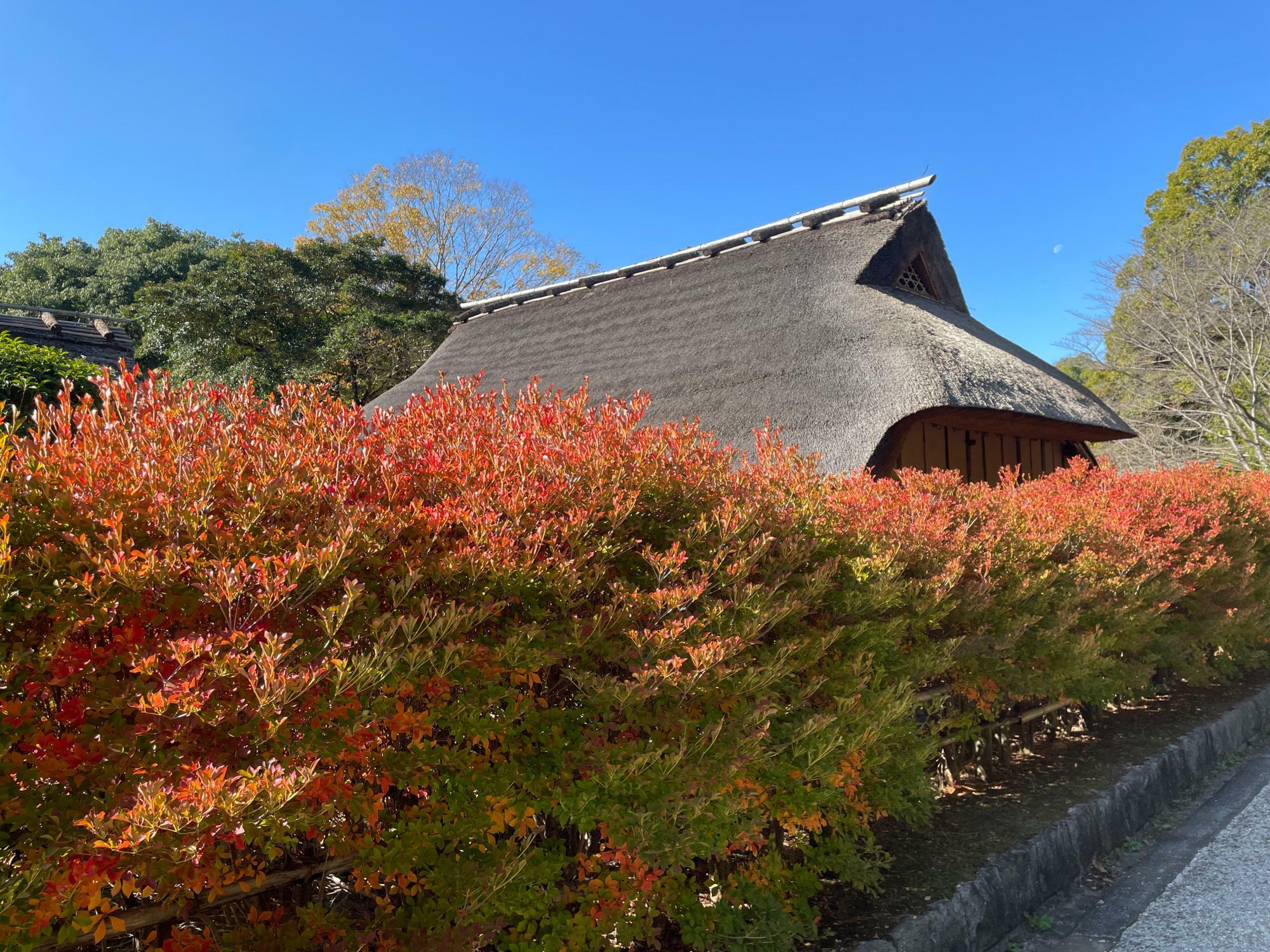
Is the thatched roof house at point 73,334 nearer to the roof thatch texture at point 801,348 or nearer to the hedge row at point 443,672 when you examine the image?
the roof thatch texture at point 801,348

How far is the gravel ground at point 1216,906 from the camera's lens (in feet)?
9.31

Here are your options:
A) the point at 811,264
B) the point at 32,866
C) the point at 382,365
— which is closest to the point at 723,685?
the point at 32,866

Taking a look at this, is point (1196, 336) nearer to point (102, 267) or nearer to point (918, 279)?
point (918, 279)

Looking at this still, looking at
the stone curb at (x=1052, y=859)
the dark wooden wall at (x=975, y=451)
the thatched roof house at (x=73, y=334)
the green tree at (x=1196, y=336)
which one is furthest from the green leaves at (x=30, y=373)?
the green tree at (x=1196, y=336)

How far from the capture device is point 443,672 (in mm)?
1642

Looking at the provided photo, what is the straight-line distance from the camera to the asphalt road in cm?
287

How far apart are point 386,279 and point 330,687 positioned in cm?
1979

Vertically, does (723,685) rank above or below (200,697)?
below

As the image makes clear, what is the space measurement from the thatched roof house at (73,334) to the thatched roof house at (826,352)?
12.7 feet

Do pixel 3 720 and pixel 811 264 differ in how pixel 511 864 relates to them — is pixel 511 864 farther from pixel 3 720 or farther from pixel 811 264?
pixel 811 264

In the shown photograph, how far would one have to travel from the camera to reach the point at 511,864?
1.81 meters

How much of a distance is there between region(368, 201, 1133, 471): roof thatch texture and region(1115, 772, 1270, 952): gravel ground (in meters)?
4.09

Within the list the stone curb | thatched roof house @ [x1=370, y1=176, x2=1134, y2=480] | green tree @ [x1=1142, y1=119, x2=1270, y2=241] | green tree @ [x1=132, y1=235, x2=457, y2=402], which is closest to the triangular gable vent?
thatched roof house @ [x1=370, y1=176, x2=1134, y2=480]

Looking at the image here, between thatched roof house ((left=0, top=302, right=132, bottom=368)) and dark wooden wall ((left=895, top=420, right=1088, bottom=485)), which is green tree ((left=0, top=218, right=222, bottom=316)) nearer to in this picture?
thatched roof house ((left=0, top=302, right=132, bottom=368))
